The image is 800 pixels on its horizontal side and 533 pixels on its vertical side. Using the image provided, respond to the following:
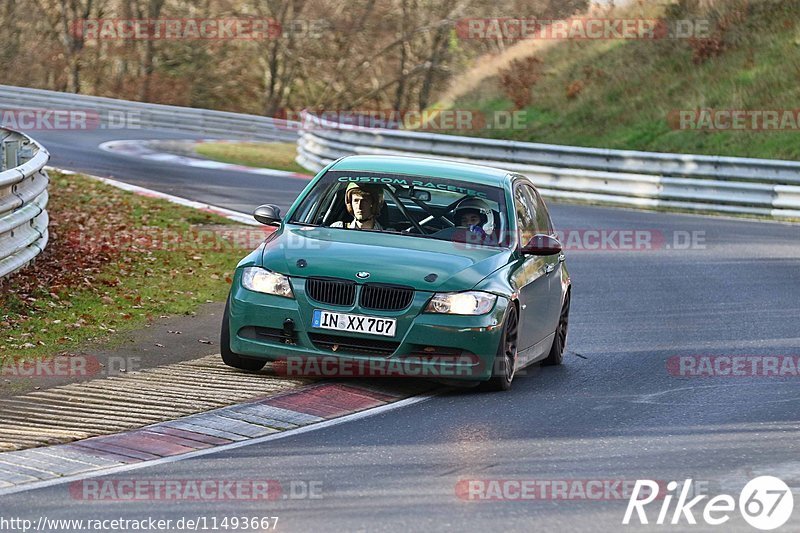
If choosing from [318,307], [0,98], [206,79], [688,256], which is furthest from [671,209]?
[206,79]

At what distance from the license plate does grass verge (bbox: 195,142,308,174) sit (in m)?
21.1

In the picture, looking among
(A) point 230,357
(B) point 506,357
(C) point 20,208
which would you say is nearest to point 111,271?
(C) point 20,208

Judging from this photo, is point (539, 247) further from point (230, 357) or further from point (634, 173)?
point (634, 173)

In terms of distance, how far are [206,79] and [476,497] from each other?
5244cm

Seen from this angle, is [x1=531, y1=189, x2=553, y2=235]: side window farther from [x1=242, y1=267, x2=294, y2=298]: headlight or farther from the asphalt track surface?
[x1=242, y1=267, x2=294, y2=298]: headlight

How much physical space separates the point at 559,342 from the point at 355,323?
8.52 ft

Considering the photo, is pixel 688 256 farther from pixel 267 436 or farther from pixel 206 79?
pixel 206 79

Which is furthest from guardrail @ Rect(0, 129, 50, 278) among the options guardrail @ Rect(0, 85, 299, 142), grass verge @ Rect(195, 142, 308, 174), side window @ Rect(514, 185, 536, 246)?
guardrail @ Rect(0, 85, 299, 142)

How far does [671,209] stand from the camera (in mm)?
26031

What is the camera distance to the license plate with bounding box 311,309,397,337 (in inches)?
376

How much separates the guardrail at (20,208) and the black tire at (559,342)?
5.01 meters

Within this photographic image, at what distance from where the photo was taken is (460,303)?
9633 millimetres

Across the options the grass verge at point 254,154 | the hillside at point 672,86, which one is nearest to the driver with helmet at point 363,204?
the grass verge at point 254,154

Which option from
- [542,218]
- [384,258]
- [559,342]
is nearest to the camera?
[384,258]
